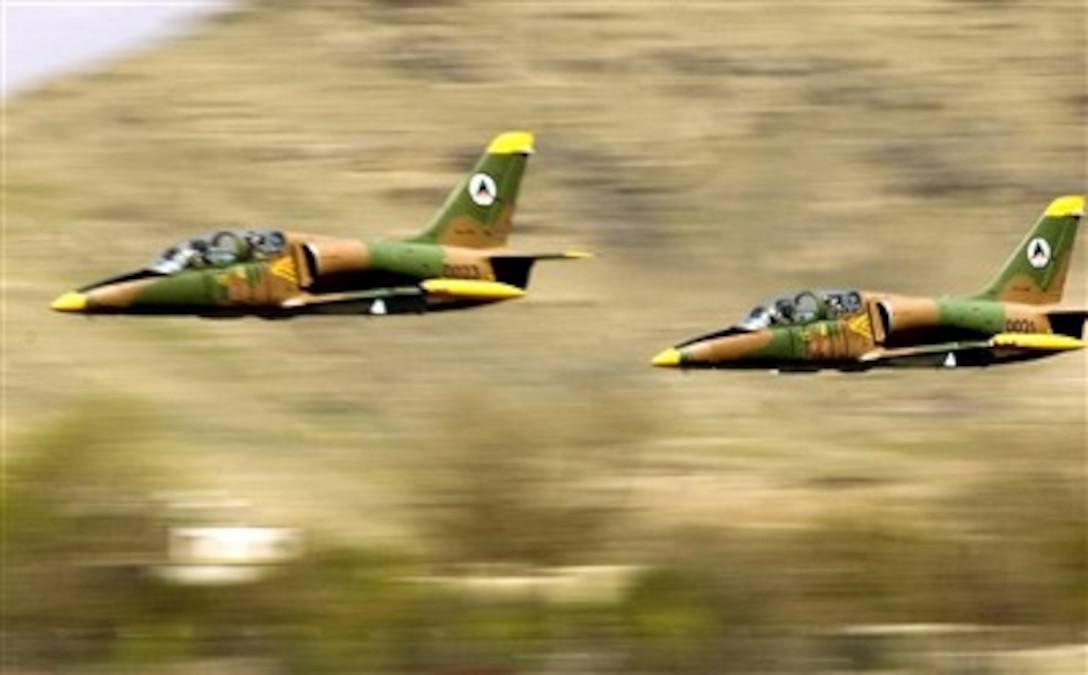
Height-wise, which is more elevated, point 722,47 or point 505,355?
point 722,47

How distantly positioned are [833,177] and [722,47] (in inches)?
404

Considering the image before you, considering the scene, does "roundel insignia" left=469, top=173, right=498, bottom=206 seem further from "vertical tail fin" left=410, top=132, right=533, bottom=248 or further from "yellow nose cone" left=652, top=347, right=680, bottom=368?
"yellow nose cone" left=652, top=347, right=680, bottom=368

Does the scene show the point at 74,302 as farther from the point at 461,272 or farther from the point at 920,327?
the point at 920,327

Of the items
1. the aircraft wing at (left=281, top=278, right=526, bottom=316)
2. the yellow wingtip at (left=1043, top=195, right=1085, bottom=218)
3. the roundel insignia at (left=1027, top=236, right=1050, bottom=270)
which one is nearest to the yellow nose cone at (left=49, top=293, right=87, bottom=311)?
the aircraft wing at (left=281, top=278, right=526, bottom=316)

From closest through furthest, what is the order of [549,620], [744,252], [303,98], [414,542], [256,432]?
[549,620] → [414,542] → [256,432] → [744,252] → [303,98]

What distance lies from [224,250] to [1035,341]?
37.3 ft

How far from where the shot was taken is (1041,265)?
132 ft

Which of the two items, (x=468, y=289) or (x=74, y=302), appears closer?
(x=468, y=289)

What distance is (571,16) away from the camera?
11344cm

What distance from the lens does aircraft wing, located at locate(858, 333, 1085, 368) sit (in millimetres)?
37844

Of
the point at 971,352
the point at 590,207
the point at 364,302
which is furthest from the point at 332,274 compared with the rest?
the point at 590,207

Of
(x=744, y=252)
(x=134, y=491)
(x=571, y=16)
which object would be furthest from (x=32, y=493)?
(x=571, y=16)

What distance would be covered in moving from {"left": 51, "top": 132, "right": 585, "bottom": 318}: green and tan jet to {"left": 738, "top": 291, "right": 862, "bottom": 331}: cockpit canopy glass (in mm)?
4735

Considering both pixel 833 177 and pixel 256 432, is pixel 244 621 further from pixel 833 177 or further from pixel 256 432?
pixel 833 177
